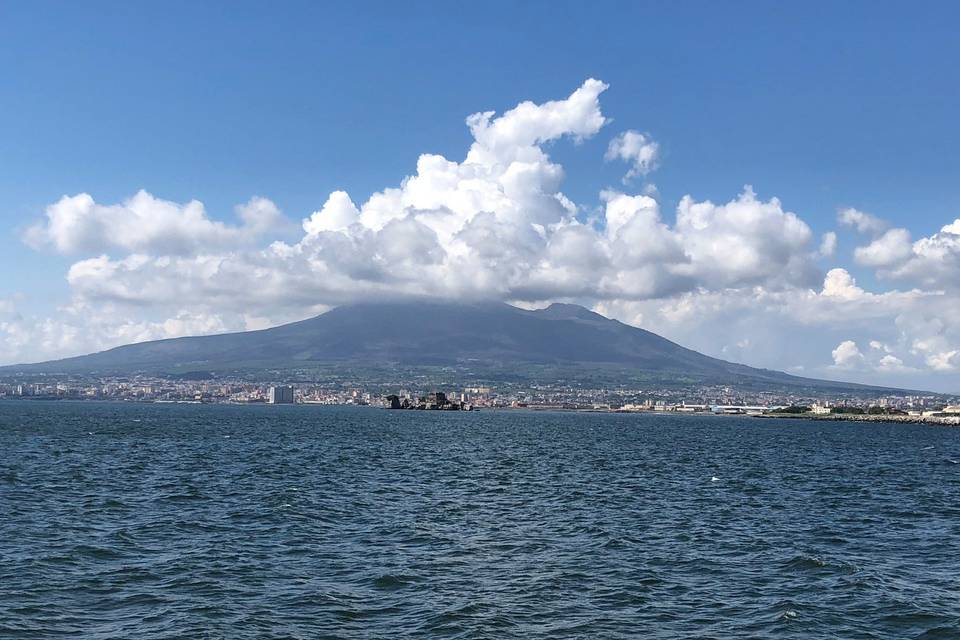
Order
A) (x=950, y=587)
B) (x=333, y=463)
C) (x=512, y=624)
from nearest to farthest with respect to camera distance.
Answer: (x=512, y=624), (x=950, y=587), (x=333, y=463)

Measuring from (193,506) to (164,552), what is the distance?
539 inches

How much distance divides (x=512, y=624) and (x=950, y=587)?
18.1m

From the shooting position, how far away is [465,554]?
37.7 m

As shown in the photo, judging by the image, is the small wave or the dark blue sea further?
the small wave

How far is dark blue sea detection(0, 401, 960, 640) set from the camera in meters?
27.7

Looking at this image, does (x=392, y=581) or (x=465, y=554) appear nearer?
(x=392, y=581)

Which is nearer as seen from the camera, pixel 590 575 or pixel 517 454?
pixel 590 575

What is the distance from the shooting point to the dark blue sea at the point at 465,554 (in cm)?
2773

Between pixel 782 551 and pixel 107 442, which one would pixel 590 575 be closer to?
pixel 782 551

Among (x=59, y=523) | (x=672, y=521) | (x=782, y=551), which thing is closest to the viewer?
(x=782, y=551)

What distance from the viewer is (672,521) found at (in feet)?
159

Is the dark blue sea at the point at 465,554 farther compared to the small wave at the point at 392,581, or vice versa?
the small wave at the point at 392,581

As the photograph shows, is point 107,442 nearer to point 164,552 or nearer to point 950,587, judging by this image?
point 164,552

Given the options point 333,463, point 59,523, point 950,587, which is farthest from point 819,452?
point 59,523
